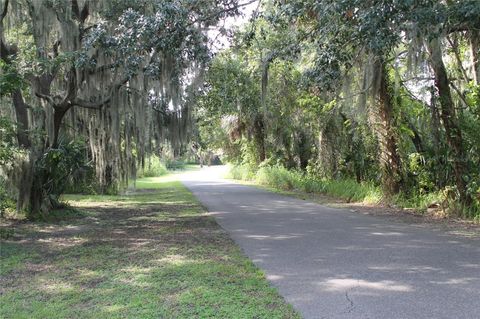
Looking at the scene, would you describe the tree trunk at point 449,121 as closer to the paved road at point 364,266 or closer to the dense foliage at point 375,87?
the dense foliage at point 375,87

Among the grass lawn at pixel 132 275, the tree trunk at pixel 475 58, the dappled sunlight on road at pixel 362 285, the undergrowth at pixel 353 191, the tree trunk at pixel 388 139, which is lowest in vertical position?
the grass lawn at pixel 132 275

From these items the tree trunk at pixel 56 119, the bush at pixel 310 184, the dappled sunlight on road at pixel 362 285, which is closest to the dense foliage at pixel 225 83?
the tree trunk at pixel 56 119

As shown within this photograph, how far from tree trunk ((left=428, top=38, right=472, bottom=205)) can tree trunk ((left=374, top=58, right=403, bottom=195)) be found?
2.15 meters

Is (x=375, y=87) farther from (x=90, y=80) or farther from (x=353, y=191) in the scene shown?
(x=90, y=80)

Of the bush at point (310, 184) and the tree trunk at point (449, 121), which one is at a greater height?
the tree trunk at point (449, 121)

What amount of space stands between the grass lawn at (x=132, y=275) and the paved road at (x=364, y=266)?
372mm

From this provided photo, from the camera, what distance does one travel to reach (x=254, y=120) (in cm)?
2727

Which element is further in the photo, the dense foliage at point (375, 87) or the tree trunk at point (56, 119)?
the tree trunk at point (56, 119)

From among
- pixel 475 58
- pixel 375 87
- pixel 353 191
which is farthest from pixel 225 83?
pixel 475 58

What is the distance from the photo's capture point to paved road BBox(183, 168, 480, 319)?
15.1ft

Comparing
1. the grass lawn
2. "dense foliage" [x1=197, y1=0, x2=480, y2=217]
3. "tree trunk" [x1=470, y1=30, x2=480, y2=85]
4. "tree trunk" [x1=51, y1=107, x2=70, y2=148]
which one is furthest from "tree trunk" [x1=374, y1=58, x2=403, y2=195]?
"tree trunk" [x1=51, y1=107, x2=70, y2=148]

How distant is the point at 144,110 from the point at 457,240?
344 inches

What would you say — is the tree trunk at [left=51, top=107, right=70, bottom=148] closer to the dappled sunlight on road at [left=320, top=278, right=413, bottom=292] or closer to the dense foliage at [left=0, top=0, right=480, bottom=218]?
the dense foliage at [left=0, top=0, right=480, bottom=218]

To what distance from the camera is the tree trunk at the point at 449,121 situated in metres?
11.5
